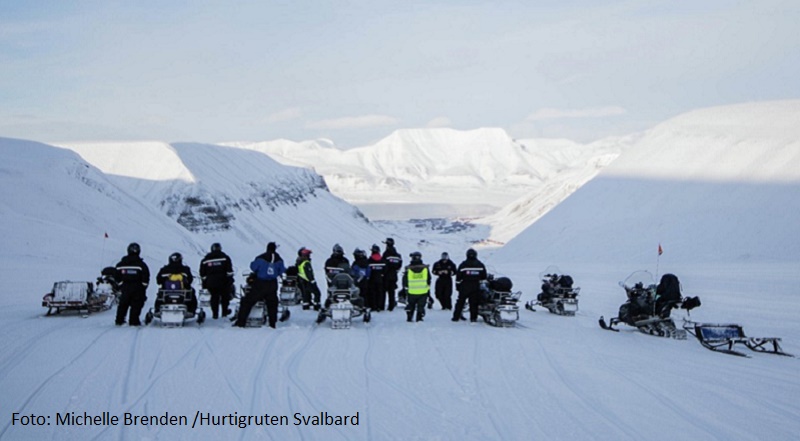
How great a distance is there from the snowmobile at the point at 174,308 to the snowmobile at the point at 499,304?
5.20 metres

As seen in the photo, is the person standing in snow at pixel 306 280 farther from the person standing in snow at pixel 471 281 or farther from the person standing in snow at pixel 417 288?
the person standing in snow at pixel 471 281

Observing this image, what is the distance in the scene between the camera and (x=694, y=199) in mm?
39531

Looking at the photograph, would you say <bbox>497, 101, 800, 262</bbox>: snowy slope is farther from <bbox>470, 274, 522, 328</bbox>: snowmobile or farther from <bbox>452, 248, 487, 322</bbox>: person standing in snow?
<bbox>452, 248, 487, 322</bbox>: person standing in snow

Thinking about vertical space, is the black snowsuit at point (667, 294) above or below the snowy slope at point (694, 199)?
below

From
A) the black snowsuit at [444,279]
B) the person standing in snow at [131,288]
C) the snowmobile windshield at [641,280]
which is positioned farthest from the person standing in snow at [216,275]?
the snowmobile windshield at [641,280]

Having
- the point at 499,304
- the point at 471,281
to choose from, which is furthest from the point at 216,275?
the point at 499,304

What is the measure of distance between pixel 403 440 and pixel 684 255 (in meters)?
31.2

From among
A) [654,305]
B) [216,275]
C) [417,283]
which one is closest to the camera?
[654,305]

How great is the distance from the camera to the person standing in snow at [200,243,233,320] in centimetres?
1245

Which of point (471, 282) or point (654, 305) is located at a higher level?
point (471, 282)

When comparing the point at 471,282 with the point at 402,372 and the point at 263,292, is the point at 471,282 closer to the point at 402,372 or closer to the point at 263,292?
the point at 263,292

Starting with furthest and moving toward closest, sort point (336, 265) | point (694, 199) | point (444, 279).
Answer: point (694, 199) < point (444, 279) < point (336, 265)

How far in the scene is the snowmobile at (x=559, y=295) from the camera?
49.2 ft

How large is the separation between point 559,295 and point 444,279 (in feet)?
9.02
